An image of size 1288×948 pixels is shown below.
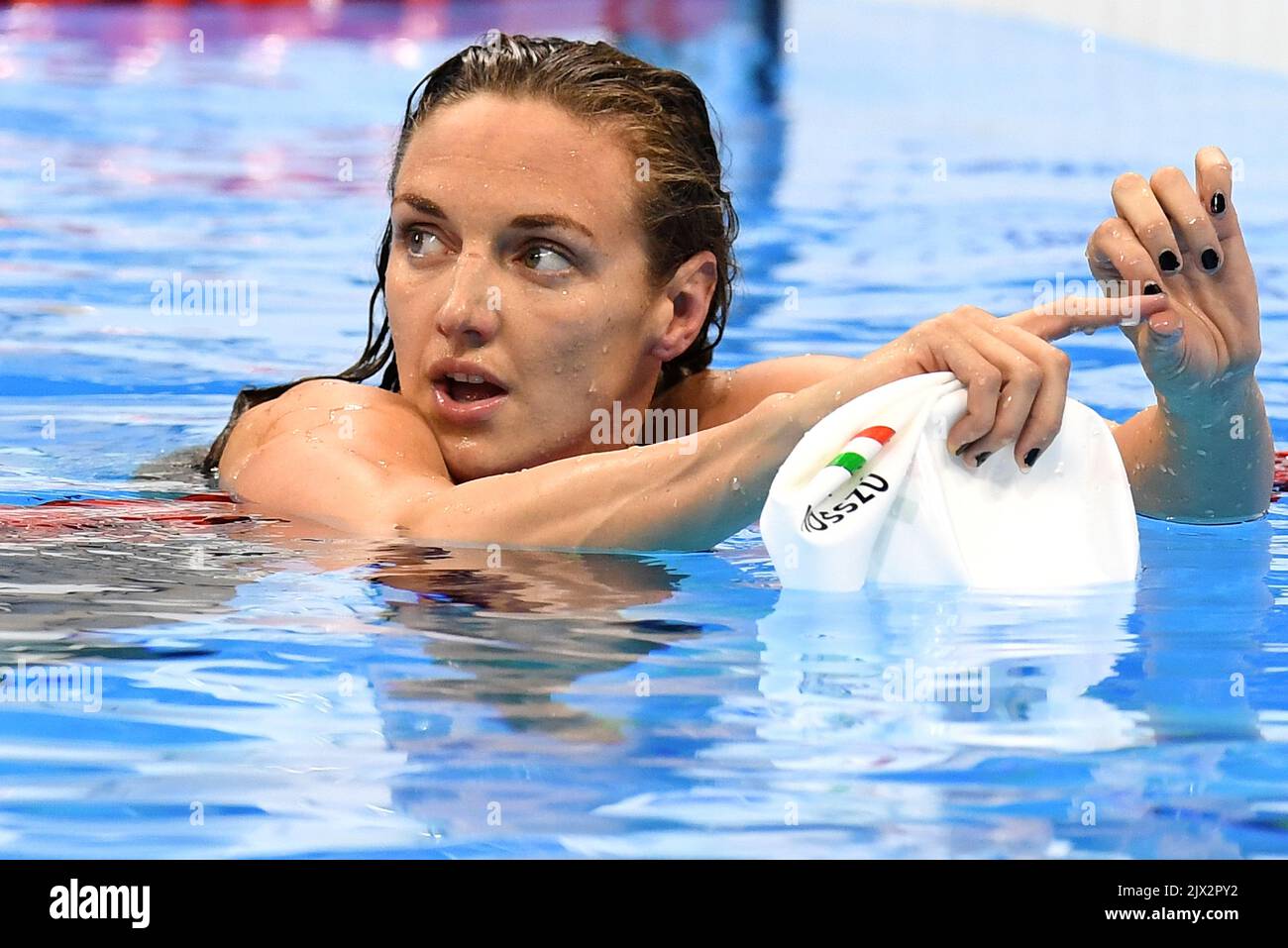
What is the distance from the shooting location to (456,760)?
88.5 inches

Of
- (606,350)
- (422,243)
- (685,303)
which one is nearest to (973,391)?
(606,350)

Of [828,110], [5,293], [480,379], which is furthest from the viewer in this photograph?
[828,110]

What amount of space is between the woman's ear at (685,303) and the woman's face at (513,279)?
0.09 m

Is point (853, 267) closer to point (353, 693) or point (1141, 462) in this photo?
point (1141, 462)

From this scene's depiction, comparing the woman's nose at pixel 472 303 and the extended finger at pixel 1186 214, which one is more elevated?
the extended finger at pixel 1186 214

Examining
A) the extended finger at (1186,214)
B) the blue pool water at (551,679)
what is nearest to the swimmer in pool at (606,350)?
the extended finger at (1186,214)

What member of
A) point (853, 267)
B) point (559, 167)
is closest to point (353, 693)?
point (559, 167)

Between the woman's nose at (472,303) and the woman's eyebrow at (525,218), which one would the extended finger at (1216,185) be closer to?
the woman's eyebrow at (525,218)

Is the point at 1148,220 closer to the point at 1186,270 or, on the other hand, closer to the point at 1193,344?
the point at 1186,270

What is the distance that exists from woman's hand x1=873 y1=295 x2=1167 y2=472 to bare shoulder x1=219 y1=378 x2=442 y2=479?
935 millimetres

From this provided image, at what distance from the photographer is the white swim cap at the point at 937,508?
2863mm

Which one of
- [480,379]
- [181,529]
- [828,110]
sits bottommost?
[181,529]

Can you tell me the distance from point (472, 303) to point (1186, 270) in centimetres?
121
